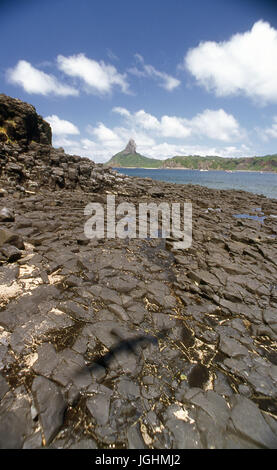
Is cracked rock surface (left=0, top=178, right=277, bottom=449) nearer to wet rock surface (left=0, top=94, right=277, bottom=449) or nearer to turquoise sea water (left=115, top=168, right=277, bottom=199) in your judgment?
wet rock surface (left=0, top=94, right=277, bottom=449)

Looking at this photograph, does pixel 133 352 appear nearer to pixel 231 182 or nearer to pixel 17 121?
pixel 17 121

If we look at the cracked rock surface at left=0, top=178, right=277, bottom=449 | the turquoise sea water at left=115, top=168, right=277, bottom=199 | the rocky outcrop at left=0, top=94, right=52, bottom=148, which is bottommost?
the cracked rock surface at left=0, top=178, right=277, bottom=449

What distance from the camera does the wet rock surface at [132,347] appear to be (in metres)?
3.23

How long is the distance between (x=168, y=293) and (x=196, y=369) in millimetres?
3003

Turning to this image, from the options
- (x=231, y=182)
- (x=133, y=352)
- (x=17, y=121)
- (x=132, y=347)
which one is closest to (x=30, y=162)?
(x=17, y=121)

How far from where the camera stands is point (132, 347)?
4793 mm

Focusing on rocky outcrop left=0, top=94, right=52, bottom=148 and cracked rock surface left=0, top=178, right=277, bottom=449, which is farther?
rocky outcrop left=0, top=94, right=52, bottom=148

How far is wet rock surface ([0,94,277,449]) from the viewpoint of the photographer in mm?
3230

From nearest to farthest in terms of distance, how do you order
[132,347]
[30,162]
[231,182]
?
[132,347] → [30,162] → [231,182]

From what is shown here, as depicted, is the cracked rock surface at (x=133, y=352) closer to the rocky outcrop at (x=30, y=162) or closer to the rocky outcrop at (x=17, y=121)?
the rocky outcrop at (x=30, y=162)

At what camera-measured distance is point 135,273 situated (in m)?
8.47

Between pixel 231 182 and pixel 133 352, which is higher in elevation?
pixel 231 182

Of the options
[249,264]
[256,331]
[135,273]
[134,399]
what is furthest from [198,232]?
[134,399]

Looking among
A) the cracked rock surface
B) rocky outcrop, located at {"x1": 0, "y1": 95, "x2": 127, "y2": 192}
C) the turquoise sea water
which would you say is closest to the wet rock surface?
the cracked rock surface
